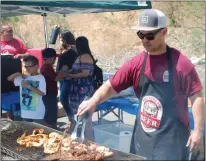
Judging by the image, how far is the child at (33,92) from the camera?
14.9 feet

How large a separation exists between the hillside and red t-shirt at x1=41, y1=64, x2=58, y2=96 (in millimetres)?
8829

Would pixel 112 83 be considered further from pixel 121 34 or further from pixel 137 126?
pixel 121 34

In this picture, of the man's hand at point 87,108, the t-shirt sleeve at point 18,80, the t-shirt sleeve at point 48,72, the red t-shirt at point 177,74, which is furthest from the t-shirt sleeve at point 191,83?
the t-shirt sleeve at point 18,80

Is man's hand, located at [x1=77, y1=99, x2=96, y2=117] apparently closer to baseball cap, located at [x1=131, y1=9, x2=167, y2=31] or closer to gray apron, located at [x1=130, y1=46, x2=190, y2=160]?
gray apron, located at [x1=130, y1=46, x2=190, y2=160]

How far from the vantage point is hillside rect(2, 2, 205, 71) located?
50.6 ft

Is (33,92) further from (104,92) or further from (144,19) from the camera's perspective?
(144,19)

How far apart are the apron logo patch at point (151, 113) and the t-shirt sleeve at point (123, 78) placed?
0.19 metres

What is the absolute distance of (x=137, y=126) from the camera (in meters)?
2.65

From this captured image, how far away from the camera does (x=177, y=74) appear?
241 cm

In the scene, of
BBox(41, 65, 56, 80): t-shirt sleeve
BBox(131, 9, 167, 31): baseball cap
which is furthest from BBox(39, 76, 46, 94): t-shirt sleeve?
BBox(131, 9, 167, 31): baseball cap

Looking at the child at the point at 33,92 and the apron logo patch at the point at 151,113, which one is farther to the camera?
the child at the point at 33,92

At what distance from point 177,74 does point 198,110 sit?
272 millimetres

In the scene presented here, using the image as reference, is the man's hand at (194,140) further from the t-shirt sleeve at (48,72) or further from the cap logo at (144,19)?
the t-shirt sleeve at (48,72)

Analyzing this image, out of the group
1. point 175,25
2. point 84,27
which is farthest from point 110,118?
point 84,27
